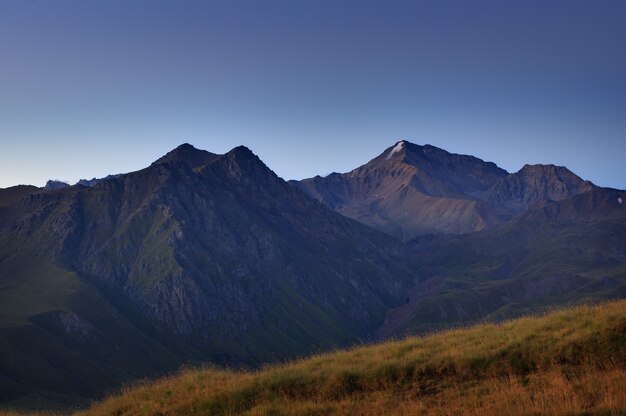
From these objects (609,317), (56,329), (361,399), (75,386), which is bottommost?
(75,386)

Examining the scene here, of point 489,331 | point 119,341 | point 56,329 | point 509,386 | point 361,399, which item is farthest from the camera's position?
point 119,341

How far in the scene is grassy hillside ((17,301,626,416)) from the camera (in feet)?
53.1

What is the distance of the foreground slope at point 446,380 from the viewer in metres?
16.2

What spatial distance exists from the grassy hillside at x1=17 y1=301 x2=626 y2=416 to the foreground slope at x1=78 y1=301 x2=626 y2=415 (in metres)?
0.04

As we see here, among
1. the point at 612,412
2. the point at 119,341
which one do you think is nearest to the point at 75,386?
the point at 119,341

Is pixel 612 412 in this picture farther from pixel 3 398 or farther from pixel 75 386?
pixel 75 386

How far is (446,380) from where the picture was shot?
19141 mm

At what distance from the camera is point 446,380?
1914 cm

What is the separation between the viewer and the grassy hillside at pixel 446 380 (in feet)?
53.1

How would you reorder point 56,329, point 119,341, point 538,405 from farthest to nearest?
1. point 119,341
2. point 56,329
3. point 538,405

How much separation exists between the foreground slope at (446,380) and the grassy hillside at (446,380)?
40 mm

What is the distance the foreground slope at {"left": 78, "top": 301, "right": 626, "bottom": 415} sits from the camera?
53.1 ft

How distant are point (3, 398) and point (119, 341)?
3048 inches

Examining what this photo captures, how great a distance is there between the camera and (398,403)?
696 inches
